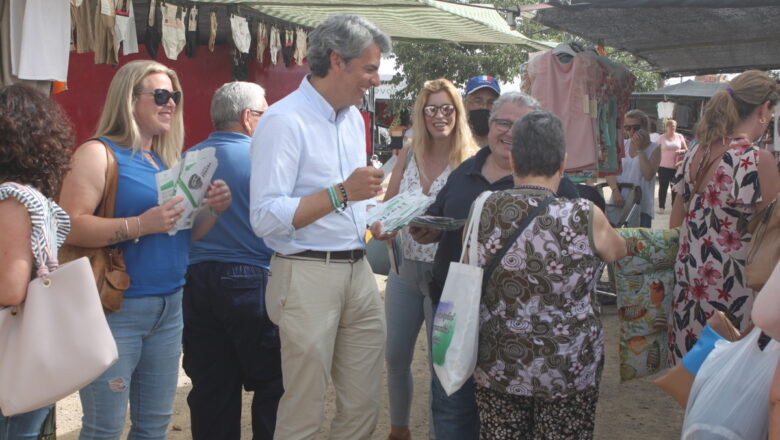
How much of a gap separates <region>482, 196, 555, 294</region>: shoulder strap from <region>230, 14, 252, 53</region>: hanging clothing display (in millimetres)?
5082

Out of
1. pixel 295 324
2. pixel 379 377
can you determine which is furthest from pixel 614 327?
pixel 295 324

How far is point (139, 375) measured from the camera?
2771mm

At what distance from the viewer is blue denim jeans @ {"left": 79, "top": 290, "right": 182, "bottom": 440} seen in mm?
2584

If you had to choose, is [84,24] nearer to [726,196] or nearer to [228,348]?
[228,348]

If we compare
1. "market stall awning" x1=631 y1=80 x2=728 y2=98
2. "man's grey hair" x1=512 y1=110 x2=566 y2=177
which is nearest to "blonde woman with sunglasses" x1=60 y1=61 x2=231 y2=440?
"man's grey hair" x1=512 y1=110 x2=566 y2=177

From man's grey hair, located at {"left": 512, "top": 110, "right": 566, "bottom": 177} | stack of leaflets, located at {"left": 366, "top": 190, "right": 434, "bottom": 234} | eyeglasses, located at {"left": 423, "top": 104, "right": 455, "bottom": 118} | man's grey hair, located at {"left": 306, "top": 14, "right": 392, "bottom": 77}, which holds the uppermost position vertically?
man's grey hair, located at {"left": 306, "top": 14, "right": 392, "bottom": 77}

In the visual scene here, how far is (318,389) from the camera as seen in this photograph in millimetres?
2768

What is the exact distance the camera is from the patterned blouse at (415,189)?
359 centimetres

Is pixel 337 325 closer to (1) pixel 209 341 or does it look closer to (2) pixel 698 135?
(1) pixel 209 341

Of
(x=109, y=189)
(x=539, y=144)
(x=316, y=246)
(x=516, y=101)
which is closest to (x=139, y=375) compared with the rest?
(x=109, y=189)

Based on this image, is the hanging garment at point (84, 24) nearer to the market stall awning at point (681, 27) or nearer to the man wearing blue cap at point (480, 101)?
the man wearing blue cap at point (480, 101)

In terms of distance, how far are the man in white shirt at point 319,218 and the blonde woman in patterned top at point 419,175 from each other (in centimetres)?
86

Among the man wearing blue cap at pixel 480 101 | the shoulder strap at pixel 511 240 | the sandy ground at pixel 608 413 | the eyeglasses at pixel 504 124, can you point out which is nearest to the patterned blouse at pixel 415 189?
the man wearing blue cap at pixel 480 101

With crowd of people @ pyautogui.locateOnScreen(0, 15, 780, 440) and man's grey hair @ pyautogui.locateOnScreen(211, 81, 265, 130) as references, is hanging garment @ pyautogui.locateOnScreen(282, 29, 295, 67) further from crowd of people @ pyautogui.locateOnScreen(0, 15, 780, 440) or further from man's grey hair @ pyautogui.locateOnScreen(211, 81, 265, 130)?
crowd of people @ pyautogui.locateOnScreen(0, 15, 780, 440)
